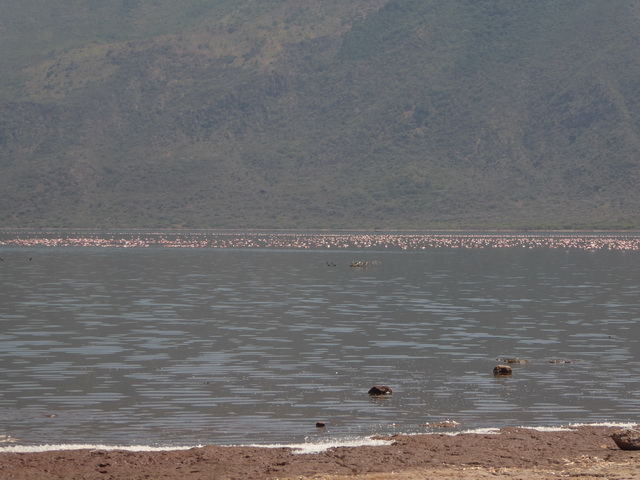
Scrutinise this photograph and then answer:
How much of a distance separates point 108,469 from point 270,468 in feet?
7.04

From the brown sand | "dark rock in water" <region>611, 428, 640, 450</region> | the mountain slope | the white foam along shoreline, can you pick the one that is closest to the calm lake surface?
the white foam along shoreline

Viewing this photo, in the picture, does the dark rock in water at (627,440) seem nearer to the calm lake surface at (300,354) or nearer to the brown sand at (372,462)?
the brown sand at (372,462)

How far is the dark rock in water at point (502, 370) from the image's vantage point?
2608 centimetres

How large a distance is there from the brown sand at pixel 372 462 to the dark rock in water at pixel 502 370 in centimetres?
697

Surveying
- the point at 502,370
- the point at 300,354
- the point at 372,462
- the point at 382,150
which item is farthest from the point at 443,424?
the point at 382,150

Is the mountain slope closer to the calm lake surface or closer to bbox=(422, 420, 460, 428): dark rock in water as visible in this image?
the calm lake surface

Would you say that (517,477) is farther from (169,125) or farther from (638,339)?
(169,125)

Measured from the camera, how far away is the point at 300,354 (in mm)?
30062

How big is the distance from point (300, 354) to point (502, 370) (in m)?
5.70

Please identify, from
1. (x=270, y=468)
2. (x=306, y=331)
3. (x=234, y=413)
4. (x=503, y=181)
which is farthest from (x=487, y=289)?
(x=503, y=181)

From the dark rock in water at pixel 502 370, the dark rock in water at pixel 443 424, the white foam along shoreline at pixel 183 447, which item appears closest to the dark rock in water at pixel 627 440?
the white foam along shoreline at pixel 183 447

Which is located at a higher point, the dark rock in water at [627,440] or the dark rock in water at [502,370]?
the dark rock in water at [627,440]

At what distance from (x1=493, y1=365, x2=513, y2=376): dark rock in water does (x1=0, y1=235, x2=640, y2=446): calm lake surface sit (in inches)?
6.1

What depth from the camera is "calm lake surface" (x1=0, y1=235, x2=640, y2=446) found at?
2114 cm
